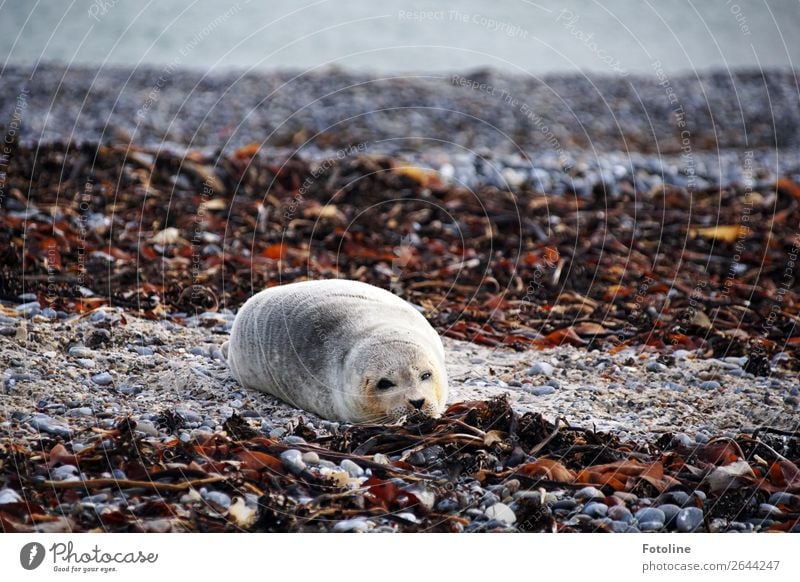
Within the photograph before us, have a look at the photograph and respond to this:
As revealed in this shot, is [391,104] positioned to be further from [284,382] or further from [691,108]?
[284,382]

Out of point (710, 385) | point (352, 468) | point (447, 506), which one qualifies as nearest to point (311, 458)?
point (352, 468)

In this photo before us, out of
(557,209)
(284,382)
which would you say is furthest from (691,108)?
(284,382)

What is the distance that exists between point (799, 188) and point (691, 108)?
5282 millimetres

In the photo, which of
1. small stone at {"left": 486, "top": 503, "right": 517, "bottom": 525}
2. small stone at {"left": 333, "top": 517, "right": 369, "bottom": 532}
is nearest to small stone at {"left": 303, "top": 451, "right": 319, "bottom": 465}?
small stone at {"left": 333, "top": 517, "right": 369, "bottom": 532}

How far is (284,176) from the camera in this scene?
1030 centimetres

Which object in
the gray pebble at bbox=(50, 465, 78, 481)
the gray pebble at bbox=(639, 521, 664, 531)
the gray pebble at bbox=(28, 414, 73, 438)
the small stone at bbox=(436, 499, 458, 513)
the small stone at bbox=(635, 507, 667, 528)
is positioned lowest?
the gray pebble at bbox=(639, 521, 664, 531)

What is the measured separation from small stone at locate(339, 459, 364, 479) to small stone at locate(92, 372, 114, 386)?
1.70 metres

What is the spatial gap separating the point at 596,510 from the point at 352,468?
1.16 meters

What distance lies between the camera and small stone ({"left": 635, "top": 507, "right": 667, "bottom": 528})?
4.45 metres

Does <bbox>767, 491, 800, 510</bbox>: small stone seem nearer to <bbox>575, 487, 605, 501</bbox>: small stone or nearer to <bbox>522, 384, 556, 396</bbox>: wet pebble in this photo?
<bbox>575, 487, 605, 501</bbox>: small stone

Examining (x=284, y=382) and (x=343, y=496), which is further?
(x=284, y=382)

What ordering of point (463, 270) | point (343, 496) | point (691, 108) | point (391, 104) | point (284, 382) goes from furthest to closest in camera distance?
point (691, 108)
point (391, 104)
point (463, 270)
point (284, 382)
point (343, 496)

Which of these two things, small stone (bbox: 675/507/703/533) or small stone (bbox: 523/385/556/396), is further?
small stone (bbox: 523/385/556/396)

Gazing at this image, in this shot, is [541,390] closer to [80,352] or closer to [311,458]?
[311,458]
